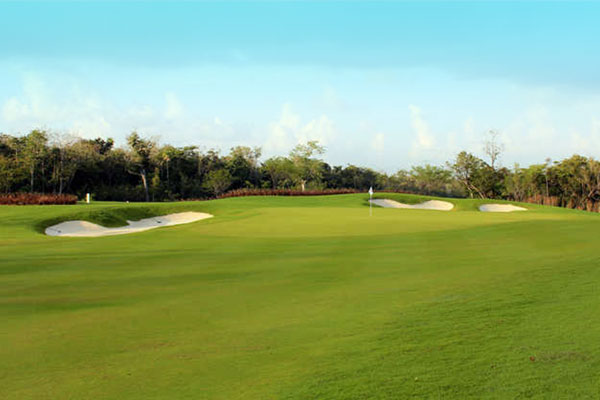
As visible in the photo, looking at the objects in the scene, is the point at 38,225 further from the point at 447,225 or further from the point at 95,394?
the point at 95,394

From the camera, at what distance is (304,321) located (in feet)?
21.0

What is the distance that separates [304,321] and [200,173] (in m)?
53.9

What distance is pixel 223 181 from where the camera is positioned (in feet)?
181

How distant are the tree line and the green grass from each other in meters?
37.7

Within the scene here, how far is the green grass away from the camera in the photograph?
4340 millimetres

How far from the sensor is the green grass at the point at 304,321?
4.34 m

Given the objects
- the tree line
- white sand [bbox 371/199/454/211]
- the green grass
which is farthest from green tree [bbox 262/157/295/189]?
the green grass

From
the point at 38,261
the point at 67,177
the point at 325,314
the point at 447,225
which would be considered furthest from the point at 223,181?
the point at 325,314

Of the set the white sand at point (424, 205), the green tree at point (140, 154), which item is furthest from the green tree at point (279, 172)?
the white sand at point (424, 205)

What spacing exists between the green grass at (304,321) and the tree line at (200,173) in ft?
124

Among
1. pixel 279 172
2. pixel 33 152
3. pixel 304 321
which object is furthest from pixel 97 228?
pixel 279 172

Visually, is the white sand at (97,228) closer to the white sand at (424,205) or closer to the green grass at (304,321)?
the green grass at (304,321)

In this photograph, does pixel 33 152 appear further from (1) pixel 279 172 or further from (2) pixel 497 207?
(2) pixel 497 207

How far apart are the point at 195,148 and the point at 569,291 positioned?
55943 millimetres
